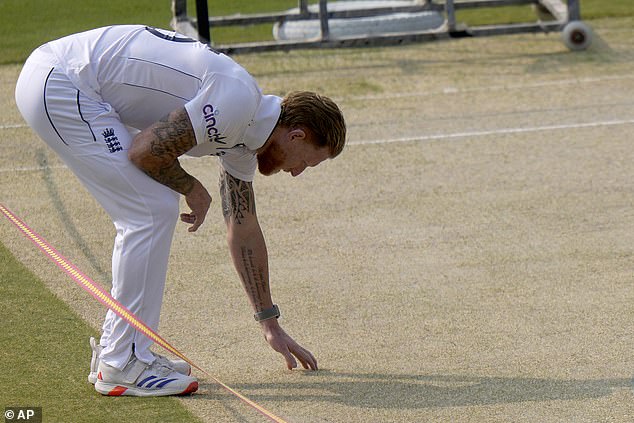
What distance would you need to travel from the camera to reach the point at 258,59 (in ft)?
35.7

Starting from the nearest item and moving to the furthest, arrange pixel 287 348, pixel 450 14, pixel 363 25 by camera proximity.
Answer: pixel 287 348 → pixel 450 14 → pixel 363 25

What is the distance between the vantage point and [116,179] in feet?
14.1

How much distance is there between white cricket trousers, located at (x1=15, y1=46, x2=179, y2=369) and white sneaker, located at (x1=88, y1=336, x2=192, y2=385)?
174 mm

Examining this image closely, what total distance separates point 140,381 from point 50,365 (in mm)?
560

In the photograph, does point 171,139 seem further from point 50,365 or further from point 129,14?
point 129,14

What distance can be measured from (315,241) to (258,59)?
15.2 ft

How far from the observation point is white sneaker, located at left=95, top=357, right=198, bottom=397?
452 centimetres

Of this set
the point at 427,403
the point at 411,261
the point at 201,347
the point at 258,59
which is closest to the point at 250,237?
the point at 201,347

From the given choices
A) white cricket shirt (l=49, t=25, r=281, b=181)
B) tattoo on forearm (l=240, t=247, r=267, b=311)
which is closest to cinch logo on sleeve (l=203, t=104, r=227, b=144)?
white cricket shirt (l=49, t=25, r=281, b=181)

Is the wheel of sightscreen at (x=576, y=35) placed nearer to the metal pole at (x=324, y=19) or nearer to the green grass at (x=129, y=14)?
the green grass at (x=129, y=14)

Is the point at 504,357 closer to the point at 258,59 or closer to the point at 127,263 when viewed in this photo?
the point at 127,263

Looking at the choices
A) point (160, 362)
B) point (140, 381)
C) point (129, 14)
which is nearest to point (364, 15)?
point (129, 14)

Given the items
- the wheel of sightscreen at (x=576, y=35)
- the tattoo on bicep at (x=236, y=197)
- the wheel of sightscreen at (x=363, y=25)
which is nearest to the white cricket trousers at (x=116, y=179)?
the tattoo on bicep at (x=236, y=197)

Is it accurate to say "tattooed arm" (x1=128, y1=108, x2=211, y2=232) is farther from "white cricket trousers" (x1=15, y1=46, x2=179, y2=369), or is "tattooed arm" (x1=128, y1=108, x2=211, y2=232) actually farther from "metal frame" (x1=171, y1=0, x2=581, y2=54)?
"metal frame" (x1=171, y1=0, x2=581, y2=54)
